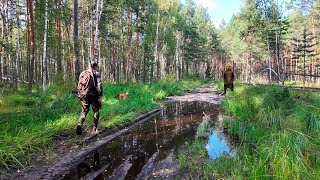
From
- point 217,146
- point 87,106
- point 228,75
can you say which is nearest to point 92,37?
point 228,75

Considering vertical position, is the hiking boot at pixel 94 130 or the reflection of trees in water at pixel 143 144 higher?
the hiking boot at pixel 94 130

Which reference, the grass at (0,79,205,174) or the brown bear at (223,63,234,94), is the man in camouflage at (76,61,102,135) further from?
the brown bear at (223,63,234,94)

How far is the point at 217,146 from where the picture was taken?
610 cm

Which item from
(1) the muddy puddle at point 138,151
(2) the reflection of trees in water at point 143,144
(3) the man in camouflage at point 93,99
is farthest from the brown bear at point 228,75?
(3) the man in camouflage at point 93,99

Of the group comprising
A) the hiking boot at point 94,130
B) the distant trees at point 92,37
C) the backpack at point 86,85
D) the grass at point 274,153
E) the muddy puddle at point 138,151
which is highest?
the distant trees at point 92,37

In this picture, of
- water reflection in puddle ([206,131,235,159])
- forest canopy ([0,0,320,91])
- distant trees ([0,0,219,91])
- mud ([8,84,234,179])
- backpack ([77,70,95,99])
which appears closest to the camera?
mud ([8,84,234,179])

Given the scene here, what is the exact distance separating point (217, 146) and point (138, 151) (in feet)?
6.44

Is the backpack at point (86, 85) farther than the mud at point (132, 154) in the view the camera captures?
Yes

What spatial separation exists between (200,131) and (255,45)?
126 ft

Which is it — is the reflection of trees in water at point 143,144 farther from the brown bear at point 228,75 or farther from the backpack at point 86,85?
the brown bear at point 228,75

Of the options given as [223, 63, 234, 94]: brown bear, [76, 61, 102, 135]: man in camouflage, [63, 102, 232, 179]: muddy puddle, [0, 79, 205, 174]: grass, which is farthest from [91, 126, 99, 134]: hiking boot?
[223, 63, 234, 94]: brown bear

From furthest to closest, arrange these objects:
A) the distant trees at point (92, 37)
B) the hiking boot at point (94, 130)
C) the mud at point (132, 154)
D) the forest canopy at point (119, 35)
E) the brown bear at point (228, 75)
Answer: the forest canopy at point (119, 35) → the distant trees at point (92, 37) → the brown bear at point (228, 75) → the hiking boot at point (94, 130) → the mud at point (132, 154)

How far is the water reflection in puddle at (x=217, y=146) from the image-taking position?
17.6 feet

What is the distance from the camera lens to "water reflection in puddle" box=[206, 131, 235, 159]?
5355mm
